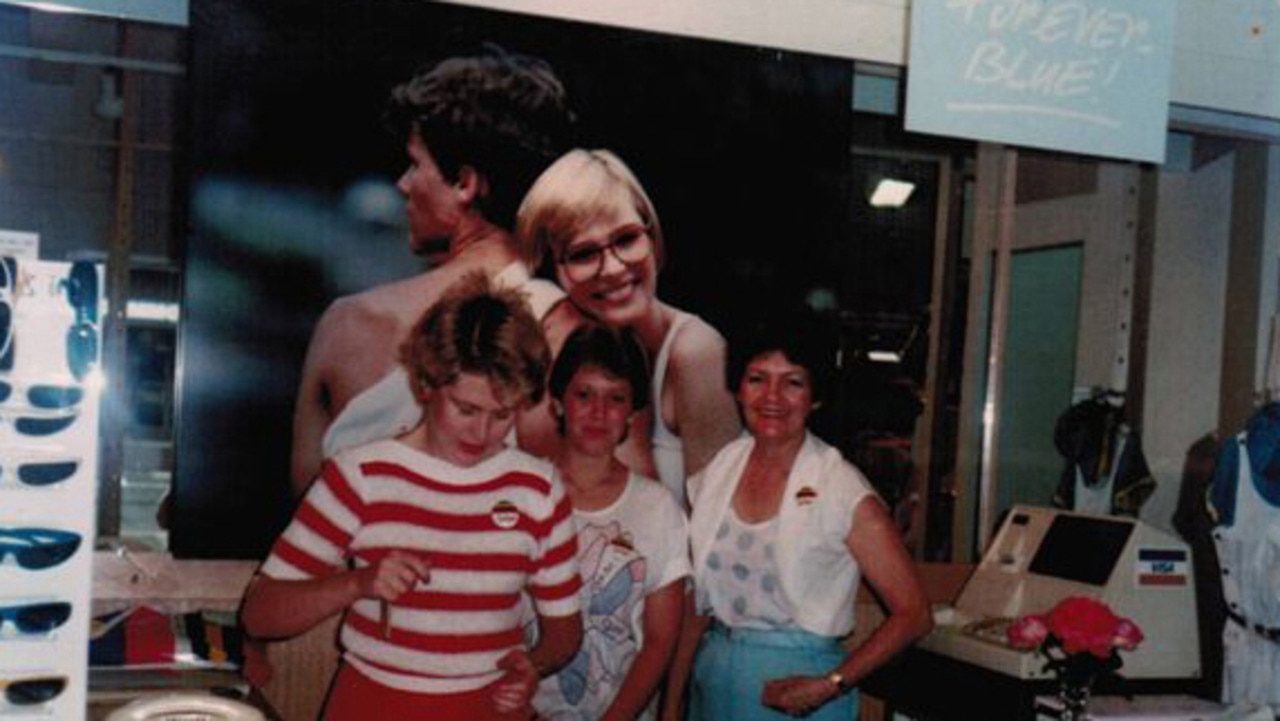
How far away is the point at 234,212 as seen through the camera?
3047mm

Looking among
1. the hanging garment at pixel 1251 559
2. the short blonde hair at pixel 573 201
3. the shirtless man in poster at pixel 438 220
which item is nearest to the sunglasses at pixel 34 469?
the shirtless man in poster at pixel 438 220

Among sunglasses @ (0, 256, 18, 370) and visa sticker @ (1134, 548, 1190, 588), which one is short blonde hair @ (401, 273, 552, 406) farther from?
visa sticker @ (1134, 548, 1190, 588)

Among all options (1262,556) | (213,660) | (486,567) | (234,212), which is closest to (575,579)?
(486,567)

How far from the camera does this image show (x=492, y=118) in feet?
10.7

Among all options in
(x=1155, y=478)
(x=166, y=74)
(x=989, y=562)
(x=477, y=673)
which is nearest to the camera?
(x=477, y=673)

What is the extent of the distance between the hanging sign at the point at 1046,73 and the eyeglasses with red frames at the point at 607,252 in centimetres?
74

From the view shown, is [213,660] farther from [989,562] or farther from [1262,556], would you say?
[1262,556]

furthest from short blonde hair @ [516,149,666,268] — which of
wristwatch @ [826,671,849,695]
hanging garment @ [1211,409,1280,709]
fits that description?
hanging garment @ [1211,409,1280,709]

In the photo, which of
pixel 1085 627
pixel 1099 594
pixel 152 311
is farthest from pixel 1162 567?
pixel 152 311

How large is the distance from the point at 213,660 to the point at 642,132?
1647mm

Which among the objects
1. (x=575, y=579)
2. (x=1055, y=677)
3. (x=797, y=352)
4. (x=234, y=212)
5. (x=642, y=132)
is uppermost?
(x=642, y=132)

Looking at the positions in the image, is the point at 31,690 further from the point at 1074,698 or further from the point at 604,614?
the point at 1074,698

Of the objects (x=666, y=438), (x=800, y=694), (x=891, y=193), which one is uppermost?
(x=891, y=193)

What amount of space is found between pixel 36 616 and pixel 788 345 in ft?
6.67
